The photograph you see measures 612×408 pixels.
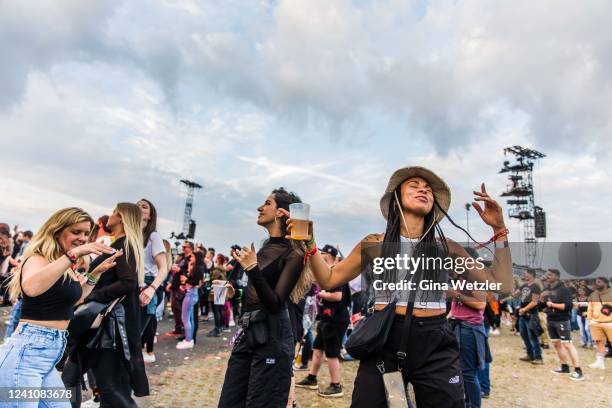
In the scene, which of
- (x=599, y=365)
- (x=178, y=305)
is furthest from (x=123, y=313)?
(x=599, y=365)

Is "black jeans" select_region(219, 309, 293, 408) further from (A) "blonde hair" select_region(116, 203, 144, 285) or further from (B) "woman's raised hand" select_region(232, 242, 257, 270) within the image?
(A) "blonde hair" select_region(116, 203, 144, 285)

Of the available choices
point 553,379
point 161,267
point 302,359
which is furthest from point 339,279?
point 553,379

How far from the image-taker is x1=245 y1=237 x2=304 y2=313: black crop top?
324 cm

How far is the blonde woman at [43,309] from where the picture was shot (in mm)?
2934

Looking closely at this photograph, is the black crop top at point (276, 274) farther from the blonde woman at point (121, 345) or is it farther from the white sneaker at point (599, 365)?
the white sneaker at point (599, 365)

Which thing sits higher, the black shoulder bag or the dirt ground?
the black shoulder bag

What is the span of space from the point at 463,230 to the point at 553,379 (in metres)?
8.34

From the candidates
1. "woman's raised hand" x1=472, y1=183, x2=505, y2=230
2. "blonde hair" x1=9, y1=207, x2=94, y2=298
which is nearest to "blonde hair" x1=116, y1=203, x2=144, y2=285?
"blonde hair" x1=9, y1=207, x2=94, y2=298

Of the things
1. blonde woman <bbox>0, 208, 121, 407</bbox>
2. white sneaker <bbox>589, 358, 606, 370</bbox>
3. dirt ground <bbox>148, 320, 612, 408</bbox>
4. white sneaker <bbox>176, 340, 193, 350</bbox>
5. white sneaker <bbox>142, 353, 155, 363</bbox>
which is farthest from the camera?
white sneaker <bbox>589, 358, 606, 370</bbox>

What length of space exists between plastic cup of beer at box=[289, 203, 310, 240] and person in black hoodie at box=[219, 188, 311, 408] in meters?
0.60

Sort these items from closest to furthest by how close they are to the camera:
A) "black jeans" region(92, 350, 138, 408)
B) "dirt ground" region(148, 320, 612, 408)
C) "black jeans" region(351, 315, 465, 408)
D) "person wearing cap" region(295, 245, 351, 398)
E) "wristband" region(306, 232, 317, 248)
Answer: "black jeans" region(351, 315, 465, 408), "wristband" region(306, 232, 317, 248), "black jeans" region(92, 350, 138, 408), "dirt ground" region(148, 320, 612, 408), "person wearing cap" region(295, 245, 351, 398)

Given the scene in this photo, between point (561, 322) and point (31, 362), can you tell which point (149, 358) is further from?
point (561, 322)

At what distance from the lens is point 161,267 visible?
5.25 metres

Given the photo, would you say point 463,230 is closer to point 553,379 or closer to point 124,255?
point 124,255
